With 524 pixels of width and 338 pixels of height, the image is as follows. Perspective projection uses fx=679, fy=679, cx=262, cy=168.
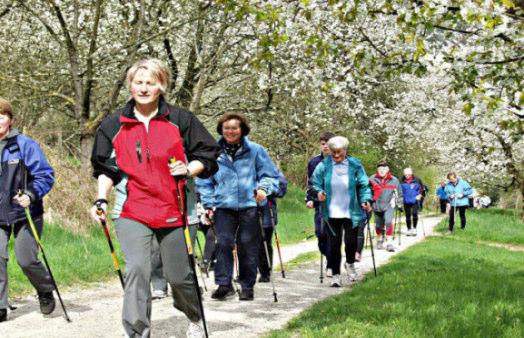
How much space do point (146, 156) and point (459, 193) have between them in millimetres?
18915

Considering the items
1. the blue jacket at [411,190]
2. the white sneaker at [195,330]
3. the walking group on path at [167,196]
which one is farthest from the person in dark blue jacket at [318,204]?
the blue jacket at [411,190]

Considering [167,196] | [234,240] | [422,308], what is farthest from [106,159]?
[422,308]

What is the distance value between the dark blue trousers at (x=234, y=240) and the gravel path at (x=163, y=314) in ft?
1.04

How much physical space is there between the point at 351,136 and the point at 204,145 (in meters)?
28.7

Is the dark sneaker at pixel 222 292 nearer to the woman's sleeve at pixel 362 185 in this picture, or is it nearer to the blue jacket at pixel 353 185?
the blue jacket at pixel 353 185

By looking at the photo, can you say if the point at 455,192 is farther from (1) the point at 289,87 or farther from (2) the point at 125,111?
(2) the point at 125,111

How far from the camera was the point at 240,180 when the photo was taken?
800 centimetres

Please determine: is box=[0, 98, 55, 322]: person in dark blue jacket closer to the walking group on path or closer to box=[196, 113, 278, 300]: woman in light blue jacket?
the walking group on path

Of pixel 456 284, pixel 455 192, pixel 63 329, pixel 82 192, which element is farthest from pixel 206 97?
pixel 63 329

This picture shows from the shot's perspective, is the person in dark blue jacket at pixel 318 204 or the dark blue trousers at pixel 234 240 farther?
the person in dark blue jacket at pixel 318 204

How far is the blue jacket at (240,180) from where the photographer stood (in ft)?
26.1

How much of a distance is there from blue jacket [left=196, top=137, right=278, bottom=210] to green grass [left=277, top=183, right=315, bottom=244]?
30.6ft

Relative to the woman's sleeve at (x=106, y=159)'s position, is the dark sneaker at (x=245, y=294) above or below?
below

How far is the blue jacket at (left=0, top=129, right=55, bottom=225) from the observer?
6.59 metres
